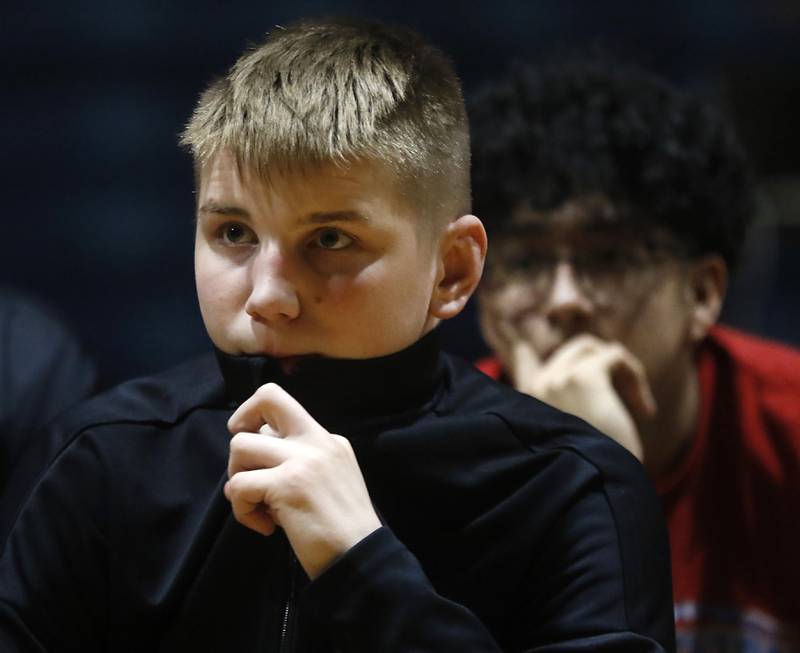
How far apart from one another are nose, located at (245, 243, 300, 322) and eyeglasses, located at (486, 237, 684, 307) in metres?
0.76

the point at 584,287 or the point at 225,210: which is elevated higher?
the point at 225,210

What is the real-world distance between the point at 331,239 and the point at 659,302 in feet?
2.85

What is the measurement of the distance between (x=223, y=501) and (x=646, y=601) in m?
0.29

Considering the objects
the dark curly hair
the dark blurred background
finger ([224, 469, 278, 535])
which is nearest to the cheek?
finger ([224, 469, 278, 535])

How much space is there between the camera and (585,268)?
1.52 meters

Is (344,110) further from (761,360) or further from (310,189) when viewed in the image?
(761,360)

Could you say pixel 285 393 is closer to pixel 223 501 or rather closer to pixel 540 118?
pixel 223 501

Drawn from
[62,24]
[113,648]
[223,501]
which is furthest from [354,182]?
[62,24]

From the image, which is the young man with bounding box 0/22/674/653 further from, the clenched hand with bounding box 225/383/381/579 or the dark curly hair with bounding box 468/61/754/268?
the dark curly hair with bounding box 468/61/754/268

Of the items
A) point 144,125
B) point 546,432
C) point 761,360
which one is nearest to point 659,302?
point 761,360

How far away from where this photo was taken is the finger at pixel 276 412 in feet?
2.56

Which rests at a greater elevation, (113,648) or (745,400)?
(113,648)

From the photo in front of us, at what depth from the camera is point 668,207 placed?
5.30 feet

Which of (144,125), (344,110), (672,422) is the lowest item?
(672,422)
